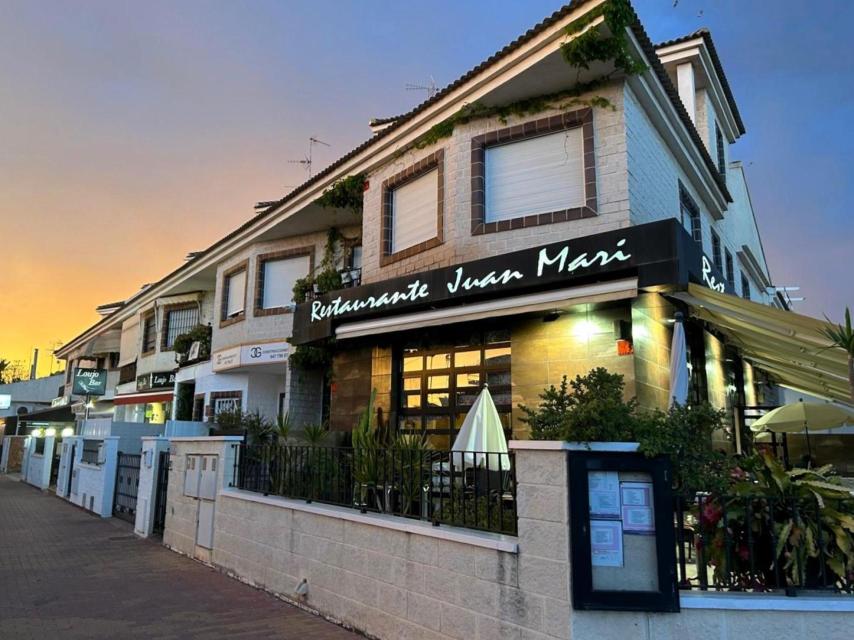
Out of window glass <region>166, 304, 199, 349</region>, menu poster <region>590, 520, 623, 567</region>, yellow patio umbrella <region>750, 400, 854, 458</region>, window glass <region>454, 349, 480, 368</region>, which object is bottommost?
menu poster <region>590, 520, 623, 567</region>

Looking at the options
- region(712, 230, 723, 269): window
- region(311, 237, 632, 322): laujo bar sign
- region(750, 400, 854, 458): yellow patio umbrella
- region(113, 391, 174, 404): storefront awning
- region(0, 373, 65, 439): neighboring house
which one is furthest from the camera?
region(0, 373, 65, 439): neighboring house

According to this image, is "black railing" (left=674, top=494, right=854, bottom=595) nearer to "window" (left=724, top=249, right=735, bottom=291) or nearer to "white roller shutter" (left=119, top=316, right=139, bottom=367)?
"window" (left=724, top=249, right=735, bottom=291)

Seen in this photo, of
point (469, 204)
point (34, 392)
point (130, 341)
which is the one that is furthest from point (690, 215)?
point (34, 392)

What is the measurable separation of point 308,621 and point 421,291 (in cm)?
483

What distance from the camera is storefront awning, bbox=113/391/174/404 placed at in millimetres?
22141

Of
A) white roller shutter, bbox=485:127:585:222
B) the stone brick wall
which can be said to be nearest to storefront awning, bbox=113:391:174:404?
the stone brick wall

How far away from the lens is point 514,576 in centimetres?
448

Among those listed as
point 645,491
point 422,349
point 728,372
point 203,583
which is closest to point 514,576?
point 645,491

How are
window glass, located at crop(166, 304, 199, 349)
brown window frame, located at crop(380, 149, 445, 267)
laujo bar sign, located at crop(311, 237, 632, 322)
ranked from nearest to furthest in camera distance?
laujo bar sign, located at crop(311, 237, 632, 322)
brown window frame, located at crop(380, 149, 445, 267)
window glass, located at crop(166, 304, 199, 349)

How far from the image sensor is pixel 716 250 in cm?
1458

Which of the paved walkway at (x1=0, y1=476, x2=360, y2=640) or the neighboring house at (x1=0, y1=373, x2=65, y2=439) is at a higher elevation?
the neighboring house at (x1=0, y1=373, x2=65, y2=439)

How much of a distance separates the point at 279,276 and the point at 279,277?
0.03m

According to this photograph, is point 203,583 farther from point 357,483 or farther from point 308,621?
point 357,483

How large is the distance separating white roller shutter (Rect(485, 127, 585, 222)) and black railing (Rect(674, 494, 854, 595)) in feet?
18.2
